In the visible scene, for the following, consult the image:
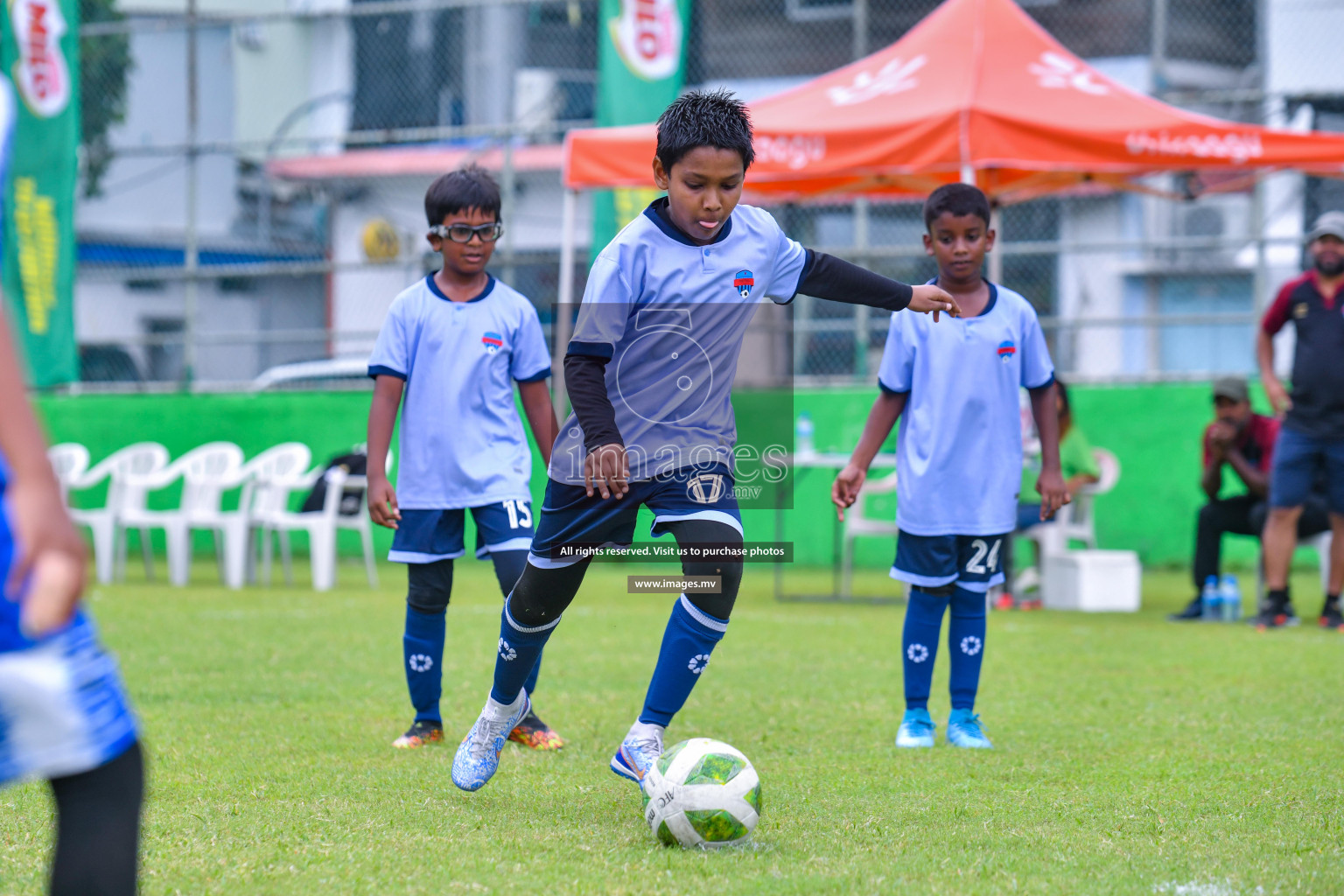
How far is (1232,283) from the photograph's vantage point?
12055mm

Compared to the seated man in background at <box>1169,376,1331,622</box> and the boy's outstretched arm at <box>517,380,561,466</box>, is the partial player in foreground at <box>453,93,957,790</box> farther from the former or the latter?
the seated man in background at <box>1169,376,1331,622</box>

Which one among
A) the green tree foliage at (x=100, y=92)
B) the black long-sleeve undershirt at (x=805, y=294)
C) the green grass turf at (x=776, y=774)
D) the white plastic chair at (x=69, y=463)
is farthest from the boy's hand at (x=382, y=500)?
the green tree foliage at (x=100, y=92)

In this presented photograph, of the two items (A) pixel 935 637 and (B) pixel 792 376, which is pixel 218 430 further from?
(A) pixel 935 637

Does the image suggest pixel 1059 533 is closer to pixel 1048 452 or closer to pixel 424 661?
pixel 1048 452

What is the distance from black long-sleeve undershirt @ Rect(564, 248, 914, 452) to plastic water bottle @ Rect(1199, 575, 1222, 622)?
5.30 m

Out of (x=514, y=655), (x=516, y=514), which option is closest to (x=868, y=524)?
(x=516, y=514)

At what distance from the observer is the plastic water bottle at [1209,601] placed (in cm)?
827

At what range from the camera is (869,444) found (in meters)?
4.64

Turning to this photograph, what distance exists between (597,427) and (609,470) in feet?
0.36

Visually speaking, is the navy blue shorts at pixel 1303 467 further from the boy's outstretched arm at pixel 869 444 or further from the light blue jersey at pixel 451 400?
the light blue jersey at pixel 451 400

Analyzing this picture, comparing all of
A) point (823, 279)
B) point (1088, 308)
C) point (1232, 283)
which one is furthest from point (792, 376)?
point (823, 279)

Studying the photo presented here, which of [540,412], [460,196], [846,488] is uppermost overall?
[460,196]

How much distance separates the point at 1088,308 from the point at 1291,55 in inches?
108

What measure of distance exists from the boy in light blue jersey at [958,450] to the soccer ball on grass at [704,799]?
142 cm
